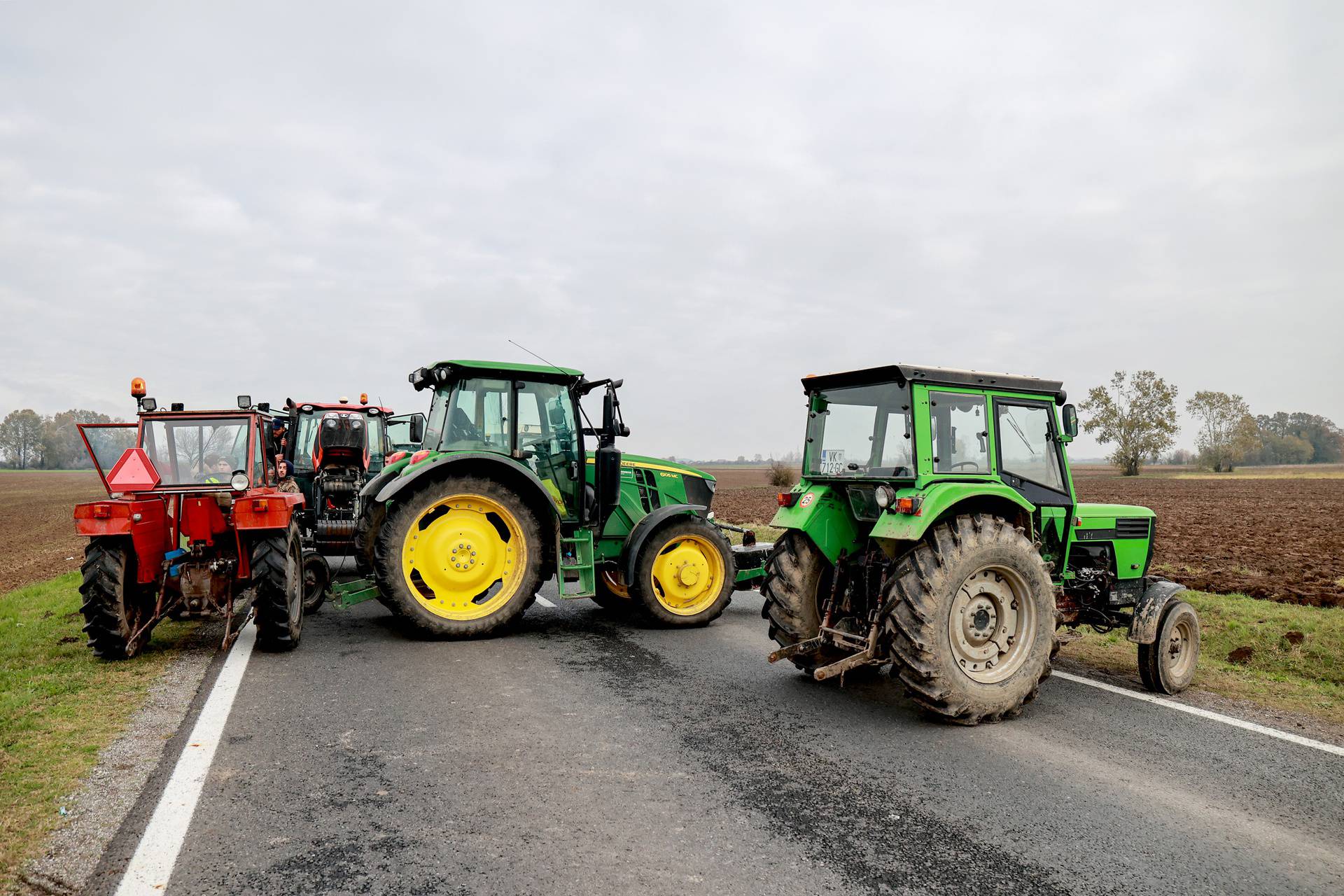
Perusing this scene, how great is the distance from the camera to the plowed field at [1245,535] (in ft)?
33.6

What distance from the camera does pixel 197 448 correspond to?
299 inches

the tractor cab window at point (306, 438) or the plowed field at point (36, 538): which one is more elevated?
the tractor cab window at point (306, 438)

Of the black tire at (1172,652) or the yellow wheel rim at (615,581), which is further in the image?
the yellow wheel rim at (615,581)

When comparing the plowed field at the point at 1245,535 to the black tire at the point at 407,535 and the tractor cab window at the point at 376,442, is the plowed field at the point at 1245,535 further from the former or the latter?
the tractor cab window at the point at 376,442

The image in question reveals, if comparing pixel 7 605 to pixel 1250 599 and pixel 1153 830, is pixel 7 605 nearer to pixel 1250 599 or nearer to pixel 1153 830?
pixel 1153 830

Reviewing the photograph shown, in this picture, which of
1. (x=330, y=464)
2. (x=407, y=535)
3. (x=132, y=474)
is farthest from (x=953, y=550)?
(x=330, y=464)

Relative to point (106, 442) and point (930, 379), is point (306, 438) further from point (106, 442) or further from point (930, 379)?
point (930, 379)

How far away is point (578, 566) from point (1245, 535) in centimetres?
1600

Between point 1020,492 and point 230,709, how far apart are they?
5.37m

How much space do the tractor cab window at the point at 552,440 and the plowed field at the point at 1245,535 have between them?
7775mm

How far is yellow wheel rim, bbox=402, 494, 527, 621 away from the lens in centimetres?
749

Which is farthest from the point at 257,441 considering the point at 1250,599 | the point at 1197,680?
the point at 1250,599

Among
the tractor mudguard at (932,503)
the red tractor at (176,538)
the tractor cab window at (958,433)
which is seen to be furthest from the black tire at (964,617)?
the red tractor at (176,538)

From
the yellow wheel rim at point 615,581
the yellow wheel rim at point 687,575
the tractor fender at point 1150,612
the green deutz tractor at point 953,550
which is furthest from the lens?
the yellow wheel rim at point 615,581
